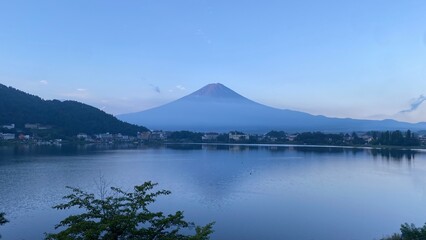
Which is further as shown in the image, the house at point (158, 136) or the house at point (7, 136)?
the house at point (158, 136)

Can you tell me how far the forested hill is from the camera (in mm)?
29125

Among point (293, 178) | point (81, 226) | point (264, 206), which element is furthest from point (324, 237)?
point (293, 178)

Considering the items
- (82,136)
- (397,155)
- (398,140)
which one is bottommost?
(397,155)

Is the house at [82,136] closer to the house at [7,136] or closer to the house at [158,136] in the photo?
the house at [7,136]

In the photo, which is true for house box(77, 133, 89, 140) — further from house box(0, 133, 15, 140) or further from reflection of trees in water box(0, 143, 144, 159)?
reflection of trees in water box(0, 143, 144, 159)

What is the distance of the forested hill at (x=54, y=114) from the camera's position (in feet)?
95.6

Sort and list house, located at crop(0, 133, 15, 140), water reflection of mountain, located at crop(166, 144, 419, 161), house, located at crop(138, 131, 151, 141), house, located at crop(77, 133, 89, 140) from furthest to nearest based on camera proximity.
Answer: house, located at crop(138, 131, 151, 141), house, located at crop(77, 133, 89, 140), house, located at crop(0, 133, 15, 140), water reflection of mountain, located at crop(166, 144, 419, 161)

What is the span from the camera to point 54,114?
1249 inches

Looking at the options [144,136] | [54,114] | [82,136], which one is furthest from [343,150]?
[54,114]

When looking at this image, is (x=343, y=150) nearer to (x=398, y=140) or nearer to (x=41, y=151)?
(x=398, y=140)

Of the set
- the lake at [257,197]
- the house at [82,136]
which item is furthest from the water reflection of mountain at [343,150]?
the house at [82,136]

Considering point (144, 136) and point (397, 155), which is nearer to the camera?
point (397, 155)

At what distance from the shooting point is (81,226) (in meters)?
2.25

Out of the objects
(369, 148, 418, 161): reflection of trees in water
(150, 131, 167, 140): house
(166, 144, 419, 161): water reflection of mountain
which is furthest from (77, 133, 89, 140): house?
(369, 148, 418, 161): reflection of trees in water
